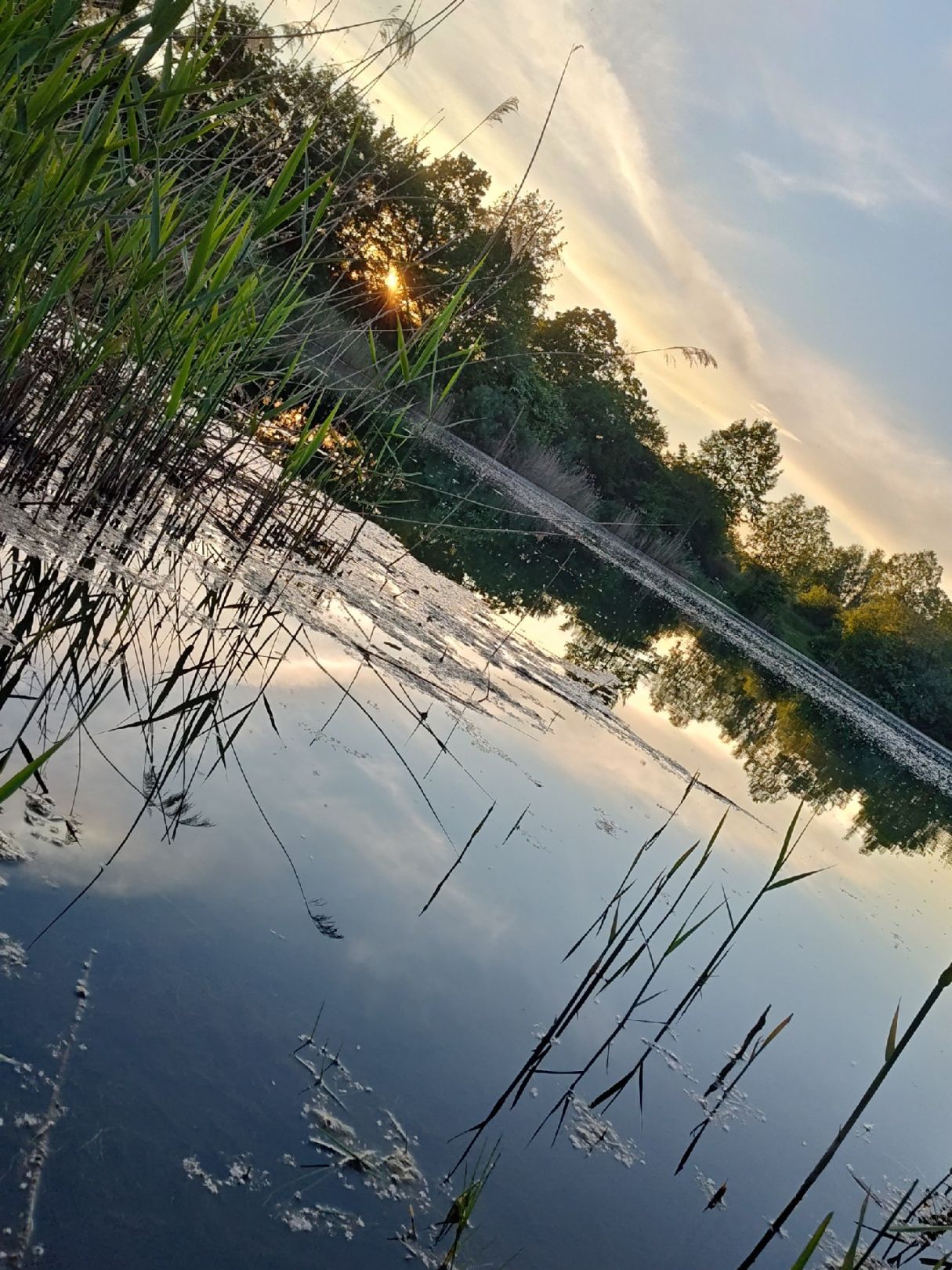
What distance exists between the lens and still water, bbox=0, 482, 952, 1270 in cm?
114

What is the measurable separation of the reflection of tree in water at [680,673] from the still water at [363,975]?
1410 millimetres

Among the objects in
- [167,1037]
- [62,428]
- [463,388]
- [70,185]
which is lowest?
[167,1037]

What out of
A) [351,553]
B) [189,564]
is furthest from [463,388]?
[189,564]

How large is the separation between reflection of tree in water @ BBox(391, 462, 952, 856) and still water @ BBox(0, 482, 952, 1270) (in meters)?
1.41

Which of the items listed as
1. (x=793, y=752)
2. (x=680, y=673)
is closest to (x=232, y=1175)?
(x=793, y=752)

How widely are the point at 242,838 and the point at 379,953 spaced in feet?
1.15

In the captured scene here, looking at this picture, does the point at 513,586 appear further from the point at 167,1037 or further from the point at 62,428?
the point at 167,1037

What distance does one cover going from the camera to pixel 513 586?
7.88 m

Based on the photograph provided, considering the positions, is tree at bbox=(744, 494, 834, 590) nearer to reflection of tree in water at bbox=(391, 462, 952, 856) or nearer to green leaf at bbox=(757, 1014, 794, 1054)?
reflection of tree in water at bbox=(391, 462, 952, 856)

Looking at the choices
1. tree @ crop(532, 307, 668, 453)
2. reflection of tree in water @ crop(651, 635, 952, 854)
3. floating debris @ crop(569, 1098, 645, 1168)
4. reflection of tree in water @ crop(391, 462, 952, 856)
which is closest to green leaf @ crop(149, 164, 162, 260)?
floating debris @ crop(569, 1098, 645, 1168)

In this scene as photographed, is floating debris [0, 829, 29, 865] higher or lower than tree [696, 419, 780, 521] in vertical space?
lower

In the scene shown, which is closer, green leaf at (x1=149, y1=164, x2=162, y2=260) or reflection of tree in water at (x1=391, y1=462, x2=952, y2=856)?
green leaf at (x1=149, y1=164, x2=162, y2=260)

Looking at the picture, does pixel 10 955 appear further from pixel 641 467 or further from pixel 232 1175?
pixel 641 467

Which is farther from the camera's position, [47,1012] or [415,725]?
[415,725]
